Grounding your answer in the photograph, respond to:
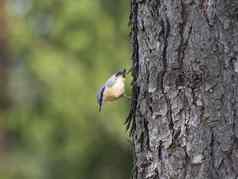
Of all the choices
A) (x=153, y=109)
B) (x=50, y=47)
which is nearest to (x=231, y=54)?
(x=153, y=109)

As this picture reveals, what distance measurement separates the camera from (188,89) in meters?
2.41

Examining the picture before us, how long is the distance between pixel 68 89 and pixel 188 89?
6.07 metres

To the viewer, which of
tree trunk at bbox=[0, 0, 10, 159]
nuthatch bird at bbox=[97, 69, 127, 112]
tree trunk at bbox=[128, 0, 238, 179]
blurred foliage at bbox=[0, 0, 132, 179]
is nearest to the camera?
tree trunk at bbox=[128, 0, 238, 179]

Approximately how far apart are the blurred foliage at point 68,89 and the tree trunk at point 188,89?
5.63 m

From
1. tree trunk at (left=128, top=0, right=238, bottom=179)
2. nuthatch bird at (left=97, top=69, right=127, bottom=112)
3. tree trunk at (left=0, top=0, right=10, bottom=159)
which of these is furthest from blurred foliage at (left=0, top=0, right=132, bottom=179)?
tree trunk at (left=128, top=0, right=238, bottom=179)

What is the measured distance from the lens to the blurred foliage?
8.43m

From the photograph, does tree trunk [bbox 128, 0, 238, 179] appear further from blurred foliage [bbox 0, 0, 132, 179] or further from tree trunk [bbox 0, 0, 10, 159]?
tree trunk [bbox 0, 0, 10, 159]

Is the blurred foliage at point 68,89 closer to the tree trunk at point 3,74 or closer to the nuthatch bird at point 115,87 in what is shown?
the tree trunk at point 3,74

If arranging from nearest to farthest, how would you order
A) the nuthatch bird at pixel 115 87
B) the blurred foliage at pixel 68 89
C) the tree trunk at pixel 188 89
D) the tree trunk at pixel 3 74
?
the tree trunk at pixel 188 89, the nuthatch bird at pixel 115 87, the blurred foliage at pixel 68 89, the tree trunk at pixel 3 74

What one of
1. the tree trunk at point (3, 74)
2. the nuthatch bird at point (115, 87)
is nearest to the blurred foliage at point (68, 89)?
the tree trunk at point (3, 74)

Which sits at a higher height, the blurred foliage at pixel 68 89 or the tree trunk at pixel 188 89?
the tree trunk at pixel 188 89

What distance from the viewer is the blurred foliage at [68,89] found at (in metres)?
8.43

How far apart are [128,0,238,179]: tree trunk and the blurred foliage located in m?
5.63

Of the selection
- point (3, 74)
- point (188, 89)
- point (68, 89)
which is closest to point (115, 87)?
point (188, 89)
